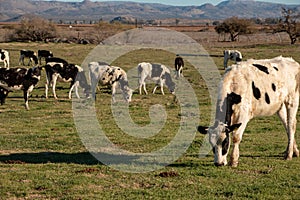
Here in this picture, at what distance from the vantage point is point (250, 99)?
32.2ft

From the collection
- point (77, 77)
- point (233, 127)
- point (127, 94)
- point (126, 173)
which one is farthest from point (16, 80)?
point (233, 127)

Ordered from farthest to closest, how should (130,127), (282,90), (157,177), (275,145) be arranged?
1. (130,127)
2. (275,145)
3. (282,90)
4. (157,177)

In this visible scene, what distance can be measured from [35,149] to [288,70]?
6.74 metres

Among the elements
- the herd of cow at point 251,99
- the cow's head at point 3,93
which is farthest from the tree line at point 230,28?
the herd of cow at point 251,99

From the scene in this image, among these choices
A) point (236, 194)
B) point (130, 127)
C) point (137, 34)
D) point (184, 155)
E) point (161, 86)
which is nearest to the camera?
point (236, 194)

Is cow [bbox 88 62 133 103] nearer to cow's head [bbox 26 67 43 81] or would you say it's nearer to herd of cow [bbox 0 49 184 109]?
herd of cow [bbox 0 49 184 109]

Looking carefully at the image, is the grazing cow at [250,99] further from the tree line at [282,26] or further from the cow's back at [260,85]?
the tree line at [282,26]

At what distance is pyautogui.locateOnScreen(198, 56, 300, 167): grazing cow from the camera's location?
953 centimetres

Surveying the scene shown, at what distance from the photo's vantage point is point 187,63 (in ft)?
130

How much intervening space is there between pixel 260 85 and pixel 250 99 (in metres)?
0.49

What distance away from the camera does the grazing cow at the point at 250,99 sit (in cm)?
953

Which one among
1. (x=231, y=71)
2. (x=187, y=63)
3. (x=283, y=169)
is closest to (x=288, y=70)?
(x=231, y=71)

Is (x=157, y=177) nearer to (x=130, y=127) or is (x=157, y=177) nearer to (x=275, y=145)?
(x=275, y=145)

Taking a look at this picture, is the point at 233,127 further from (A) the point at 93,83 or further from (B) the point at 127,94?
(A) the point at 93,83
